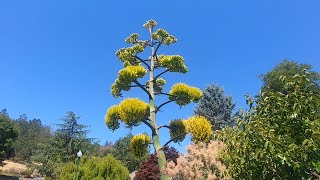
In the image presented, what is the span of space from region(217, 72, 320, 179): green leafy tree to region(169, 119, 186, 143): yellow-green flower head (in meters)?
4.34

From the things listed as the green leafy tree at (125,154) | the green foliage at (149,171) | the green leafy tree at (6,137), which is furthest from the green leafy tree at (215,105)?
the green leafy tree at (6,137)

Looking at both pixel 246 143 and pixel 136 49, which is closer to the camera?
pixel 246 143

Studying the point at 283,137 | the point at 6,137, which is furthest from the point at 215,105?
the point at 6,137

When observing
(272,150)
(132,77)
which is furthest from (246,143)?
(132,77)

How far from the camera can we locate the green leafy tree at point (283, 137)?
5.52 meters

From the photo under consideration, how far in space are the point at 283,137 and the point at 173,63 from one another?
6628 millimetres

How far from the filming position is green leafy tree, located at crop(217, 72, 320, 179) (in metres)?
5.52

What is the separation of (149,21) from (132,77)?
2.78m

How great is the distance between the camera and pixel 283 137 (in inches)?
232

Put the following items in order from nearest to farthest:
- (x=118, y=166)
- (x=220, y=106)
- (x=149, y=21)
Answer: (x=149, y=21) < (x=118, y=166) < (x=220, y=106)

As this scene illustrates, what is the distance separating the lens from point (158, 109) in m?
11.0

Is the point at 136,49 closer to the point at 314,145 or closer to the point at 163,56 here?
the point at 163,56

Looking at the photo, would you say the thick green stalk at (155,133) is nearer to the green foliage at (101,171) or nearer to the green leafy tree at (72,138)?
the green foliage at (101,171)

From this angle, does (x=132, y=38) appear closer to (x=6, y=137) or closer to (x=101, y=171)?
(x=101, y=171)
